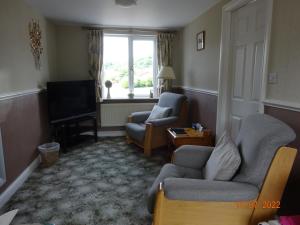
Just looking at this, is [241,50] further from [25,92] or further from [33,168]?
[33,168]

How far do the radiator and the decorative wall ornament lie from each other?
4.98 feet

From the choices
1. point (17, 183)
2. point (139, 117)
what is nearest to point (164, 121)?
point (139, 117)

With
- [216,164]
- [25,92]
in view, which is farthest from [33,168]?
[216,164]

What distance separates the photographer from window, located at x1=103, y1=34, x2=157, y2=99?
455 centimetres

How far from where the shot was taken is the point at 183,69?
4.55 metres

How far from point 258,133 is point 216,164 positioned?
0.36 meters

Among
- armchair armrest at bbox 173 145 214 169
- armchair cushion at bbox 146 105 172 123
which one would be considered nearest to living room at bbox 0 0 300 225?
armchair cushion at bbox 146 105 172 123

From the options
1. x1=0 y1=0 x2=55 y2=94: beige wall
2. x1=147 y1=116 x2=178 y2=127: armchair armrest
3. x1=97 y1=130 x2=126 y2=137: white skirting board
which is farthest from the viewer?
x1=97 y1=130 x2=126 y2=137: white skirting board

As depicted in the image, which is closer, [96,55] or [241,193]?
[241,193]

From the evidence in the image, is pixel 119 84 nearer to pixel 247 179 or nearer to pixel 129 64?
pixel 129 64

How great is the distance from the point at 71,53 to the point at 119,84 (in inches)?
43.9

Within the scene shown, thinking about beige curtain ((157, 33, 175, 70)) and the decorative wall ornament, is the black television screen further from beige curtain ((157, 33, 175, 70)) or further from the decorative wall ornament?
beige curtain ((157, 33, 175, 70))

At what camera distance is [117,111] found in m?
4.54

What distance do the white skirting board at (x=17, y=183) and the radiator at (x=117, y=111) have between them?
1.59 m
